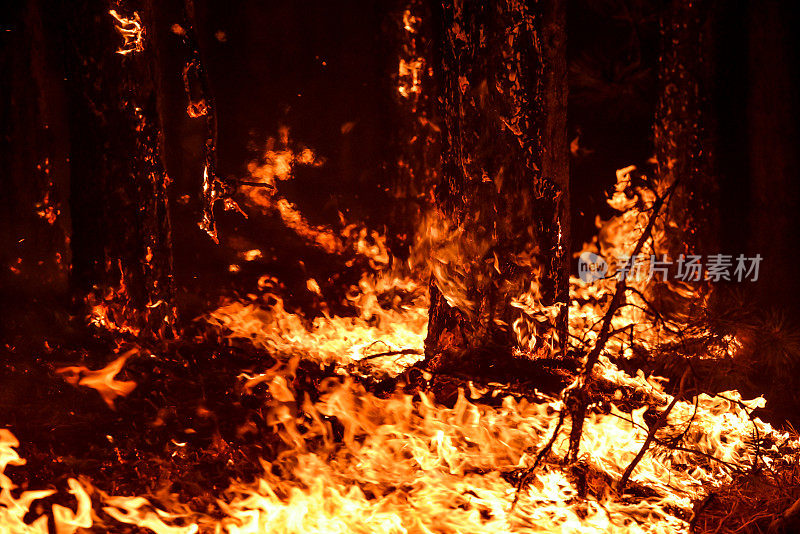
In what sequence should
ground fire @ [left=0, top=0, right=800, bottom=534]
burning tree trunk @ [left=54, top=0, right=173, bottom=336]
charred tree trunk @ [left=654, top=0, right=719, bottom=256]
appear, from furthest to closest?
charred tree trunk @ [left=654, top=0, right=719, bottom=256], burning tree trunk @ [left=54, top=0, right=173, bottom=336], ground fire @ [left=0, top=0, right=800, bottom=534]

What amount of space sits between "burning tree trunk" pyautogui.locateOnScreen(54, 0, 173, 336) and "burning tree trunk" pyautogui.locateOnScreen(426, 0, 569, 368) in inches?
71.0

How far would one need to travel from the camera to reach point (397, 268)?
5676mm

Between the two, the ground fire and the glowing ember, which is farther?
the glowing ember

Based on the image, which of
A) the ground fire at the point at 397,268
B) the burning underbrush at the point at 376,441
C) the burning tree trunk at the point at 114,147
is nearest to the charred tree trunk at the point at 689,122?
the ground fire at the point at 397,268

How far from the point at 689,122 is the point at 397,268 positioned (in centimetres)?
245

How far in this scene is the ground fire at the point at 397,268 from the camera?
10.3 ft

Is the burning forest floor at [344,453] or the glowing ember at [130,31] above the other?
the glowing ember at [130,31]

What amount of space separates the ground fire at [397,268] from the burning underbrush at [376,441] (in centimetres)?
2

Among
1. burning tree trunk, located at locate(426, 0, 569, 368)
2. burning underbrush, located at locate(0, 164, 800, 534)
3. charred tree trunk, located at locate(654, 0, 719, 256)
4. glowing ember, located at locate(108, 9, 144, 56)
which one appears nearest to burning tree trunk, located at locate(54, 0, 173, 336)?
glowing ember, located at locate(108, 9, 144, 56)

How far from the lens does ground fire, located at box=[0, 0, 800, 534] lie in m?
3.14

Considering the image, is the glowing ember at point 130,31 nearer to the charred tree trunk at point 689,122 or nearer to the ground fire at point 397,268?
the ground fire at point 397,268

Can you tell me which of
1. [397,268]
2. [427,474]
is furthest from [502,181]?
[427,474]

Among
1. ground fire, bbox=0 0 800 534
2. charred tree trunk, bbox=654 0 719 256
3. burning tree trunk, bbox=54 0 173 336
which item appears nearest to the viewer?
ground fire, bbox=0 0 800 534

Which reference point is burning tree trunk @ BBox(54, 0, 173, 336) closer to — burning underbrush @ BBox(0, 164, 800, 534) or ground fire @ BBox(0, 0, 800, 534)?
ground fire @ BBox(0, 0, 800, 534)
